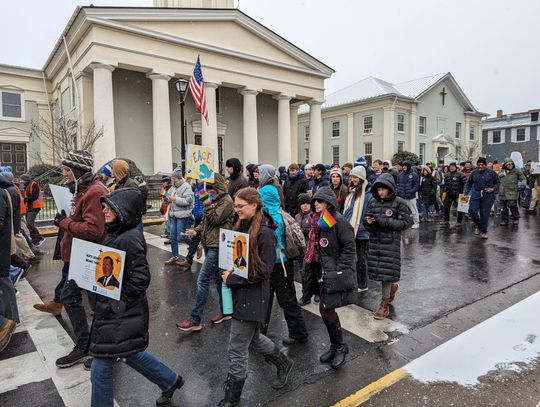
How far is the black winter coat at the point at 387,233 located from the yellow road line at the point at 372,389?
145 cm

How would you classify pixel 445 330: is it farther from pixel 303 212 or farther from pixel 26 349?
pixel 26 349

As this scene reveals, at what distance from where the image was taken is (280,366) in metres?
3.19

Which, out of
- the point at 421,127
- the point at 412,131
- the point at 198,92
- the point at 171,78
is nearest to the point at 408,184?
the point at 198,92

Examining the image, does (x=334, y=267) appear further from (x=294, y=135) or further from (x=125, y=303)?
(x=294, y=135)

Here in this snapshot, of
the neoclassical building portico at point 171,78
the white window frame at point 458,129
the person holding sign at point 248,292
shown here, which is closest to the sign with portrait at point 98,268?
the person holding sign at point 248,292

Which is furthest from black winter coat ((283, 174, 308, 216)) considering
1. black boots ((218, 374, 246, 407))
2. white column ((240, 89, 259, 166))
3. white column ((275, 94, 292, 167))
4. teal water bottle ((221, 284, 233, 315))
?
white column ((275, 94, 292, 167))

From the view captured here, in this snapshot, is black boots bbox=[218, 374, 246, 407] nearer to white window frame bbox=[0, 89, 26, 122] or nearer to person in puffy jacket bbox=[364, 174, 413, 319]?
person in puffy jacket bbox=[364, 174, 413, 319]

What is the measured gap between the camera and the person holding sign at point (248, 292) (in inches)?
110

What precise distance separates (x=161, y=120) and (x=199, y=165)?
1815 centimetres

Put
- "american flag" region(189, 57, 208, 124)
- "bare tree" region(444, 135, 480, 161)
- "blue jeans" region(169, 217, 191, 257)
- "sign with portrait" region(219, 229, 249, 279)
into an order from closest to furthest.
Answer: "sign with portrait" region(219, 229, 249, 279)
"blue jeans" region(169, 217, 191, 257)
"american flag" region(189, 57, 208, 124)
"bare tree" region(444, 135, 480, 161)

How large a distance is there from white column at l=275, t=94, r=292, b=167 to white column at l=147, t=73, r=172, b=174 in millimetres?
9030

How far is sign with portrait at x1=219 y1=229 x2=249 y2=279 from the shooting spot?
275cm

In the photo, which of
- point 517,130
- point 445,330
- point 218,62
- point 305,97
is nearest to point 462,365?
point 445,330

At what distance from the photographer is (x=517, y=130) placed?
51.7 metres
